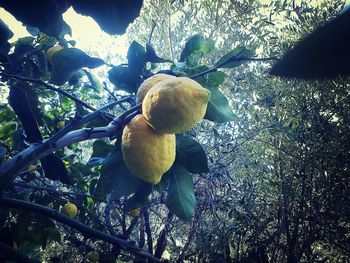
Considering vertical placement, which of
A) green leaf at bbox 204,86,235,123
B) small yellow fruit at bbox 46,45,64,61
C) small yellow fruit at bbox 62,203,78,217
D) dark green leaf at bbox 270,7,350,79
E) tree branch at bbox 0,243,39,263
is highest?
small yellow fruit at bbox 46,45,64,61

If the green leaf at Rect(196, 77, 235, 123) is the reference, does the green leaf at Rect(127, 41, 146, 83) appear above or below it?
above

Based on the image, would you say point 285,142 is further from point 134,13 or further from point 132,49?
point 134,13

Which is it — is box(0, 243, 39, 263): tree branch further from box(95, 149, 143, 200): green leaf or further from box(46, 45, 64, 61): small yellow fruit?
box(46, 45, 64, 61): small yellow fruit

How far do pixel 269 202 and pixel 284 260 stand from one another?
1.04m

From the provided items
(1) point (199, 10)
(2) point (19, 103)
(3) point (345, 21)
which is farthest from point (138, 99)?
(1) point (199, 10)

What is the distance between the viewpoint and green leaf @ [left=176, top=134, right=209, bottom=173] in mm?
1521

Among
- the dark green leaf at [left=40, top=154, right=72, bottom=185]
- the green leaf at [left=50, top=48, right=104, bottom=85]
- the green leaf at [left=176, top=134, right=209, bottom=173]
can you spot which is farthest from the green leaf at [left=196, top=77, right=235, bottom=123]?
the dark green leaf at [left=40, top=154, right=72, bottom=185]

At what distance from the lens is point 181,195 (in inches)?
58.7

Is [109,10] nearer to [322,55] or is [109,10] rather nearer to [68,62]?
[322,55]

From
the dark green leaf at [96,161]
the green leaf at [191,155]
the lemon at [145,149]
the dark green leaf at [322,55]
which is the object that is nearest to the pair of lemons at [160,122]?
the lemon at [145,149]

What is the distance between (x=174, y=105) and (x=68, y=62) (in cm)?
74

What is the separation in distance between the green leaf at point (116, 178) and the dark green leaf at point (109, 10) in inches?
34.6

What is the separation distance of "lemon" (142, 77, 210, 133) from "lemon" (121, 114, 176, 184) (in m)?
0.07

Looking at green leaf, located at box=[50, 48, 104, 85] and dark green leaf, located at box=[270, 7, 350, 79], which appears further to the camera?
green leaf, located at box=[50, 48, 104, 85]
